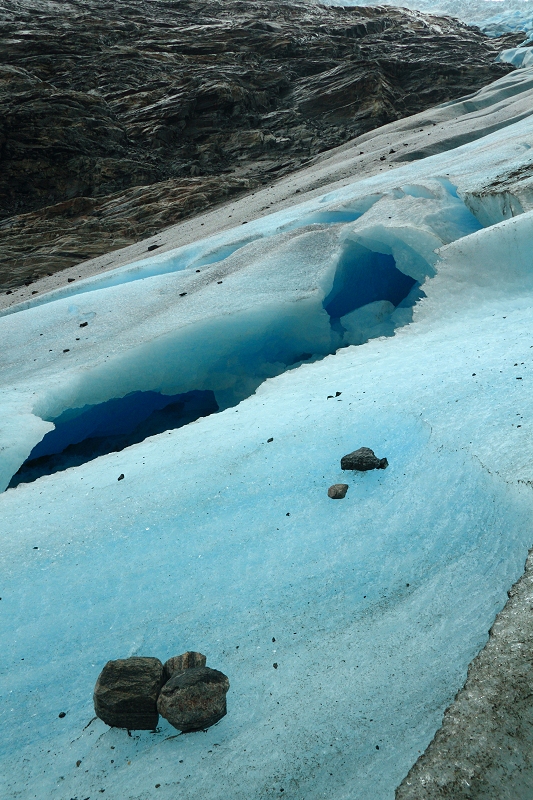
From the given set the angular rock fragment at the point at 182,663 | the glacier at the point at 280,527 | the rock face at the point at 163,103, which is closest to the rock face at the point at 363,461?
the glacier at the point at 280,527

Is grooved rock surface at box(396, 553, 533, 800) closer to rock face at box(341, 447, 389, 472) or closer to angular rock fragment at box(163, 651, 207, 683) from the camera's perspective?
angular rock fragment at box(163, 651, 207, 683)

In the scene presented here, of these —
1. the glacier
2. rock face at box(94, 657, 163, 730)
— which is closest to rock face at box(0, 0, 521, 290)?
the glacier

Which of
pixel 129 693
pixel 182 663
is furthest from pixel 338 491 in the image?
pixel 129 693

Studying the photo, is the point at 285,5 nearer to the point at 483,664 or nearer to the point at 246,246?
the point at 246,246

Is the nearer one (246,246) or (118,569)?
(118,569)

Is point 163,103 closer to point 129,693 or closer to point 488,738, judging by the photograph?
point 129,693

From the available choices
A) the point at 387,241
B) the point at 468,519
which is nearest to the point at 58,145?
the point at 387,241
